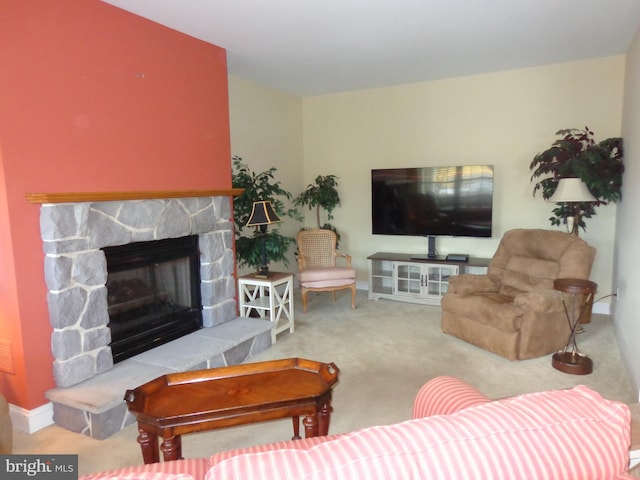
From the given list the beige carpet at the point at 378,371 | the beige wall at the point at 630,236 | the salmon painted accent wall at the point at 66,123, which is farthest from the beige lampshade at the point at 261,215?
the beige wall at the point at 630,236

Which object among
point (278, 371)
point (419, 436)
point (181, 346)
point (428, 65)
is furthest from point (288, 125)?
point (419, 436)

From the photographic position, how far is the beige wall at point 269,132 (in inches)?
189

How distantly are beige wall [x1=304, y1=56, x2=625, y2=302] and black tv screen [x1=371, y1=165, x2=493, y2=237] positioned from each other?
27 cm

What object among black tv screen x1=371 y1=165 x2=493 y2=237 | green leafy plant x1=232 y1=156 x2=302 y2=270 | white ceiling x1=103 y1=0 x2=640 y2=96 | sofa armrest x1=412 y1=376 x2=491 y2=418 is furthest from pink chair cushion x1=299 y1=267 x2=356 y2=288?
sofa armrest x1=412 y1=376 x2=491 y2=418

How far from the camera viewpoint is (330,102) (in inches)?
229

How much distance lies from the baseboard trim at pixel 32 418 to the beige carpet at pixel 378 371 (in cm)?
5

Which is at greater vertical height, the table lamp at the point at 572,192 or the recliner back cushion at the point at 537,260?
the table lamp at the point at 572,192

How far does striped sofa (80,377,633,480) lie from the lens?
83cm

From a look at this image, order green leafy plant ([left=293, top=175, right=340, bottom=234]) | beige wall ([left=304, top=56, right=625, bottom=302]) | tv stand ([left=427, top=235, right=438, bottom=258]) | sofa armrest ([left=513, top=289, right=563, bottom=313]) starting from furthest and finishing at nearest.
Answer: green leafy plant ([left=293, top=175, right=340, bottom=234]), tv stand ([left=427, top=235, right=438, bottom=258]), beige wall ([left=304, top=56, right=625, bottom=302]), sofa armrest ([left=513, top=289, right=563, bottom=313])

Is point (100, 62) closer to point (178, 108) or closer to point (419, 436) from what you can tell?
point (178, 108)

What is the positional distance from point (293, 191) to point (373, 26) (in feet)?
9.27

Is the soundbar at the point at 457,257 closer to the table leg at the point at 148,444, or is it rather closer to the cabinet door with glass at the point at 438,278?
the cabinet door with glass at the point at 438,278

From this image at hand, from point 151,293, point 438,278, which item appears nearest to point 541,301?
point 438,278

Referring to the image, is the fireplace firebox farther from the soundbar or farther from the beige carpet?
the soundbar
